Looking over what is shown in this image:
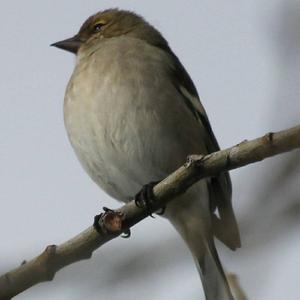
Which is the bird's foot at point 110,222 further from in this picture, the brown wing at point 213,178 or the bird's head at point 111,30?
the bird's head at point 111,30

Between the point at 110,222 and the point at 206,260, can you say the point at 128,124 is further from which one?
the point at 110,222

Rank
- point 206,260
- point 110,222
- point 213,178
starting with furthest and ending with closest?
point 213,178 < point 206,260 < point 110,222

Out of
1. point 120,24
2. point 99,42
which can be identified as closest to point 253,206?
point 99,42

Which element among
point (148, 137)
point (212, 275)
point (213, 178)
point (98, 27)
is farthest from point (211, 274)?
point (98, 27)

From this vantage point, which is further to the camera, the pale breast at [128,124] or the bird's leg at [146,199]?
the pale breast at [128,124]

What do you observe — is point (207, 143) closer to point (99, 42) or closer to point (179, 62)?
point (179, 62)

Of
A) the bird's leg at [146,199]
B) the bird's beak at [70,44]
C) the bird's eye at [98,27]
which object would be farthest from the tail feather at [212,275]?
the bird's eye at [98,27]

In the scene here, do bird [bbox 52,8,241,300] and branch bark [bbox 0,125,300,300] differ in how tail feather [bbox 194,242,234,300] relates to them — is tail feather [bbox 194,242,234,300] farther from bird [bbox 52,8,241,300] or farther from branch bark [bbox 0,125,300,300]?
branch bark [bbox 0,125,300,300]
